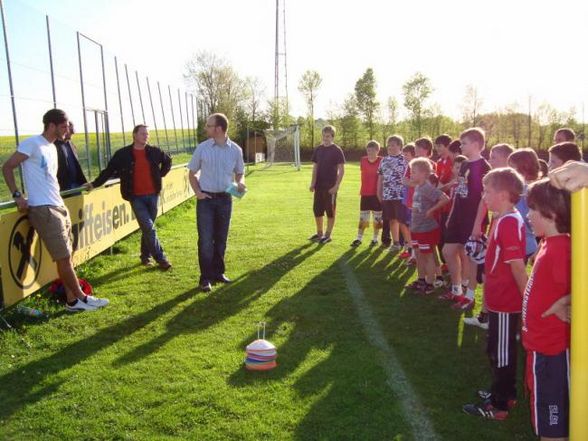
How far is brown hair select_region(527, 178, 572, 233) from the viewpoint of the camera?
2568 millimetres

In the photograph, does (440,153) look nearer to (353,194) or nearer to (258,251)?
(258,251)

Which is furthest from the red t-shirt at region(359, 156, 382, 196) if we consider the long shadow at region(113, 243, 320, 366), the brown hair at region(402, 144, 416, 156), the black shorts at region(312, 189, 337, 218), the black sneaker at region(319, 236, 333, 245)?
the long shadow at region(113, 243, 320, 366)

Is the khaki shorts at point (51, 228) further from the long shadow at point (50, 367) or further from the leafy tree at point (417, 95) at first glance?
the leafy tree at point (417, 95)

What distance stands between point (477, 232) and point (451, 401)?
1875 mm

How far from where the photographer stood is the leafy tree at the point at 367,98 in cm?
5872

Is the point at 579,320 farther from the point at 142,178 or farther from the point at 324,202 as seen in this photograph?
the point at 324,202

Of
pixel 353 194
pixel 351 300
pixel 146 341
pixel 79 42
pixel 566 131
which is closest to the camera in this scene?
pixel 146 341

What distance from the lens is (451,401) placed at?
369 cm

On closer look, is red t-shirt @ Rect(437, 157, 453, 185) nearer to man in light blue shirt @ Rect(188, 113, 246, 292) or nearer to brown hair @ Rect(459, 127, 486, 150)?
brown hair @ Rect(459, 127, 486, 150)

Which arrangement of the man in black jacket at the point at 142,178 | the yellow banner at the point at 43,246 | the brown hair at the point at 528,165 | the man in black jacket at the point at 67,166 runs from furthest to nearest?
the man in black jacket at the point at 142,178
the man in black jacket at the point at 67,166
the yellow banner at the point at 43,246
the brown hair at the point at 528,165

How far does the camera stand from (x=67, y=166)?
6.85 metres

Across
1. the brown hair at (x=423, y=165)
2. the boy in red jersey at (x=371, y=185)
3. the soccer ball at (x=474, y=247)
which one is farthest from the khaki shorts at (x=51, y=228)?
the boy in red jersey at (x=371, y=185)

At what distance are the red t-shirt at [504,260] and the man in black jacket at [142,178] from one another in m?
5.30

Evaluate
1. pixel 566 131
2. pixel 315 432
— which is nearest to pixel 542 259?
pixel 315 432
